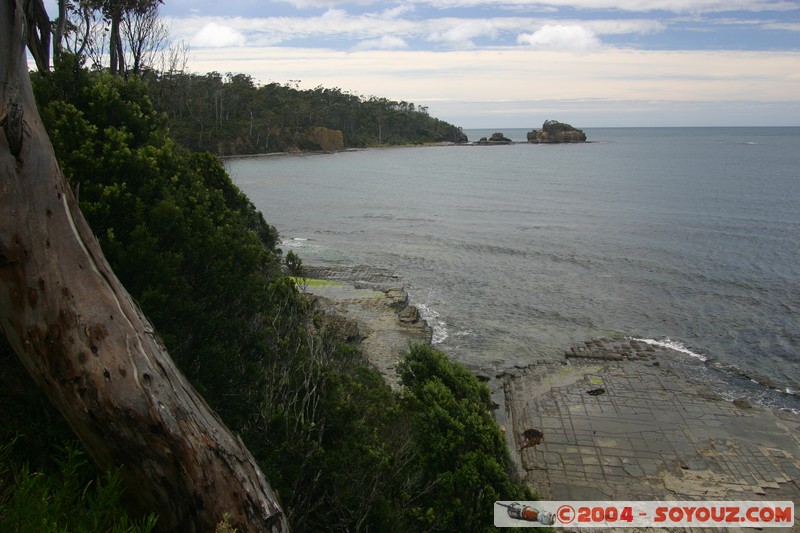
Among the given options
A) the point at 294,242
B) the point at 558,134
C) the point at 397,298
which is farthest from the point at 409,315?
the point at 558,134

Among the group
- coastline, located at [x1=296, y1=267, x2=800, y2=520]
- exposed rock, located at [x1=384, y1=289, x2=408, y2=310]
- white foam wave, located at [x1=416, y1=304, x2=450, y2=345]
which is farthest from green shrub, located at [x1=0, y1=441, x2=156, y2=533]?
exposed rock, located at [x1=384, y1=289, x2=408, y2=310]

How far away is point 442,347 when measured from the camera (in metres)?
25.0

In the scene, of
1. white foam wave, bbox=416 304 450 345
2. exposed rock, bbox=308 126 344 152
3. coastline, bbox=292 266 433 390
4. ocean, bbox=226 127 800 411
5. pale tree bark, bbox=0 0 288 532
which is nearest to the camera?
pale tree bark, bbox=0 0 288 532

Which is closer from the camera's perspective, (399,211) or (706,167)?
(399,211)

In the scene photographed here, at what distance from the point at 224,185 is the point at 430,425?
36.4ft

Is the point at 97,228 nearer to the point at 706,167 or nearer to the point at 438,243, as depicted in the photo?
the point at 438,243

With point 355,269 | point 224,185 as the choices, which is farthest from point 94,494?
point 355,269

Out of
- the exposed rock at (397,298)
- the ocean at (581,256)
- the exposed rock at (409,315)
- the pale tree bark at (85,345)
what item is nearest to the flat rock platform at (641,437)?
the ocean at (581,256)

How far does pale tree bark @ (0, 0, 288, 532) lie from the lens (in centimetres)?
478

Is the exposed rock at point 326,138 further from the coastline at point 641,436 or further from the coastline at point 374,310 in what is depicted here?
the coastline at point 641,436

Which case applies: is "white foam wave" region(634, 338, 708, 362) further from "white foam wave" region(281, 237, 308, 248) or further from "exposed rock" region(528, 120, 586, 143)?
"exposed rock" region(528, 120, 586, 143)

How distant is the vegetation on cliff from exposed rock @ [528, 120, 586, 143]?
636ft

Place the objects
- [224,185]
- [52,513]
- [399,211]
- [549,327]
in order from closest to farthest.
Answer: [52,513]
[224,185]
[549,327]
[399,211]

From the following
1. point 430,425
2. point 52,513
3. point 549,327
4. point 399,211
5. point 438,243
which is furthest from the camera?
point 399,211
